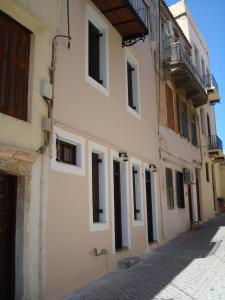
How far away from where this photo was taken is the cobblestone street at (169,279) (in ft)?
20.6

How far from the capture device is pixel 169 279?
24.1 feet

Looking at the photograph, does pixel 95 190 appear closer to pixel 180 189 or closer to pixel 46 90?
pixel 46 90

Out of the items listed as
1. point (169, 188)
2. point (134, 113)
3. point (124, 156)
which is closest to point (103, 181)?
point (124, 156)

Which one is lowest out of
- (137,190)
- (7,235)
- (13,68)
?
(7,235)

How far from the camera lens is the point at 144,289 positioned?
6.64 meters

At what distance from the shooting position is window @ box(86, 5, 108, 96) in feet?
28.8

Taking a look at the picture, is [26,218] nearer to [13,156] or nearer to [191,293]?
[13,156]

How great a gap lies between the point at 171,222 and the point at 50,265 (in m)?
8.17

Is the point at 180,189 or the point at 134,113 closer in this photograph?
the point at 134,113

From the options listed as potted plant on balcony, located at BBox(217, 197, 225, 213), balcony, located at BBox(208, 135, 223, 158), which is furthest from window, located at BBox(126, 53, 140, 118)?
potted plant on balcony, located at BBox(217, 197, 225, 213)

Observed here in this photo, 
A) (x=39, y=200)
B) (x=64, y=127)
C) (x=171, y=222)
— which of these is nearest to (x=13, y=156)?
(x=39, y=200)

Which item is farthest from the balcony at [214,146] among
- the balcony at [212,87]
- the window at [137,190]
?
the window at [137,190]

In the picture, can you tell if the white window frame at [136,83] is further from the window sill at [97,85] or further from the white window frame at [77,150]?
the white window frame at [77,150]

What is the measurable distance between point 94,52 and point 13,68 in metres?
3.72
